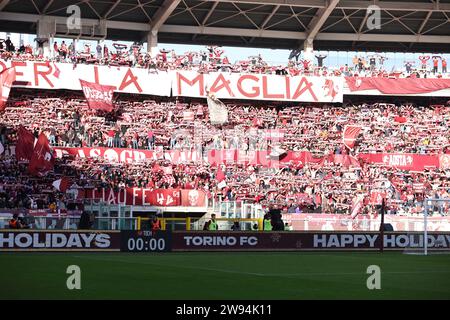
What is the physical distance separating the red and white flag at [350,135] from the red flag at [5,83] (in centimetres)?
1922

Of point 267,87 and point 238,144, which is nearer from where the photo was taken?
point 238,144

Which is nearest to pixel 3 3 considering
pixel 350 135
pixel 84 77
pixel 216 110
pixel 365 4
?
pixel 84 77

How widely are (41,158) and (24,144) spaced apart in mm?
1055

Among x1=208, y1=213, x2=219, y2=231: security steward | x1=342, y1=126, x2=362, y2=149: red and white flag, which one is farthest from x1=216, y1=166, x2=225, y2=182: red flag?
x1=208, y1=213, x2=219, y2=231: security steward

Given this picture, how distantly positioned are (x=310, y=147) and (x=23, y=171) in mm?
17219

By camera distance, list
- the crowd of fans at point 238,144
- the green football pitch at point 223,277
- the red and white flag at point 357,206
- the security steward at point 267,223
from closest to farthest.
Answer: the green football pitch at point 223,277 → the security steward at point 267,223 → the red and white flag at point 357,206 → the crowd of fans at point 238,144

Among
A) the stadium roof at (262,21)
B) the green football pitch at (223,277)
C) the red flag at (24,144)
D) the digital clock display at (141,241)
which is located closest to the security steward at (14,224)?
the green football pitch at (223,277)

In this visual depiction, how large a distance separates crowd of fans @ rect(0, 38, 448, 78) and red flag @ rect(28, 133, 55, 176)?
8157 mm

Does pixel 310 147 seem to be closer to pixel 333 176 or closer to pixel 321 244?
pixel 333 176

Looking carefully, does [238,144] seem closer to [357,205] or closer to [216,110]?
[216,110]

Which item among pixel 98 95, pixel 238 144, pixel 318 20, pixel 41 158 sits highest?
pixel 318 20

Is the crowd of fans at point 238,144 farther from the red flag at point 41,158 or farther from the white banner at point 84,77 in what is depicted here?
the white banner at point 84,77

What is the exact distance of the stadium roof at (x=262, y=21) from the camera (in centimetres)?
5678

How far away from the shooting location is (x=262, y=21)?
200 ft
